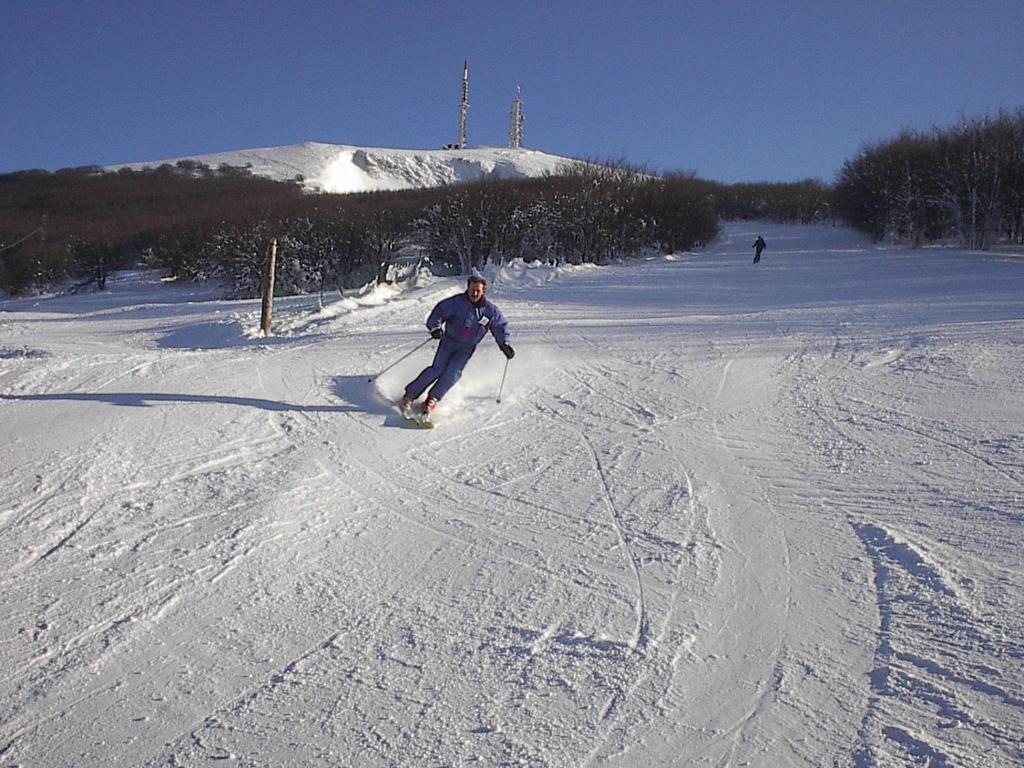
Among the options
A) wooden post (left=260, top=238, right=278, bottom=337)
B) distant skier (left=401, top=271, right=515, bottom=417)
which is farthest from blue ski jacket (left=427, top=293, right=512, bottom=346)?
wooden post (left=260, top=238, right=278, bottom=337)

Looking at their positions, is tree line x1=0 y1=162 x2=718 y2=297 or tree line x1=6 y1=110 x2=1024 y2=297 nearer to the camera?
tree line x1=6 y1=110 x2=1024 y2=297

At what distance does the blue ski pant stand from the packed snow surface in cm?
33

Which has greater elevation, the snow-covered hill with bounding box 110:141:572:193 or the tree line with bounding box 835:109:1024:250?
the snow-covered hill with bounding box 110:141:572:193

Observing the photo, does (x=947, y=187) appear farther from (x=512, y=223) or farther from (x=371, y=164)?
(x=371, y=164)

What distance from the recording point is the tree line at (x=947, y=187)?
36.5 meters

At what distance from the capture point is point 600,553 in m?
4.65

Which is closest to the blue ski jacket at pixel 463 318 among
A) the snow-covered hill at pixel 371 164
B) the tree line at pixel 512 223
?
the tree line at pixel 512 223

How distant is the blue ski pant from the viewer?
778 centimetres

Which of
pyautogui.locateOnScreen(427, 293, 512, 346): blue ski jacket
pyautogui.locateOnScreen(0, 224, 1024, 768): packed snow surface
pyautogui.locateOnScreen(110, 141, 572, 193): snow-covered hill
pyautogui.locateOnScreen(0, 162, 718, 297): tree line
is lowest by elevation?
pyautogui.locateOnScreen(0, 224, 1024, 768): packed snow surface

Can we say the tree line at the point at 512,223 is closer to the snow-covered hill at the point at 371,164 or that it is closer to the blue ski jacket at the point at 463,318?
the blue ski jacket at the point at 463,318

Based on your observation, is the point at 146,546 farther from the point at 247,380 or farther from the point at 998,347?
the point at 998,347

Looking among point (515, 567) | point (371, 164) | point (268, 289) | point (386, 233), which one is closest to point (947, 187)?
point (386, 233)

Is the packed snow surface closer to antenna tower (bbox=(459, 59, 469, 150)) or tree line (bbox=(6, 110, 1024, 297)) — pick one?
tree line (bbox=(6, 110, 1024, 297))

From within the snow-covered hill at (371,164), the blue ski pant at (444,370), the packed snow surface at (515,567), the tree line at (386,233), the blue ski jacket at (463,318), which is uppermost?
the snow-covered hill at (371,164)
